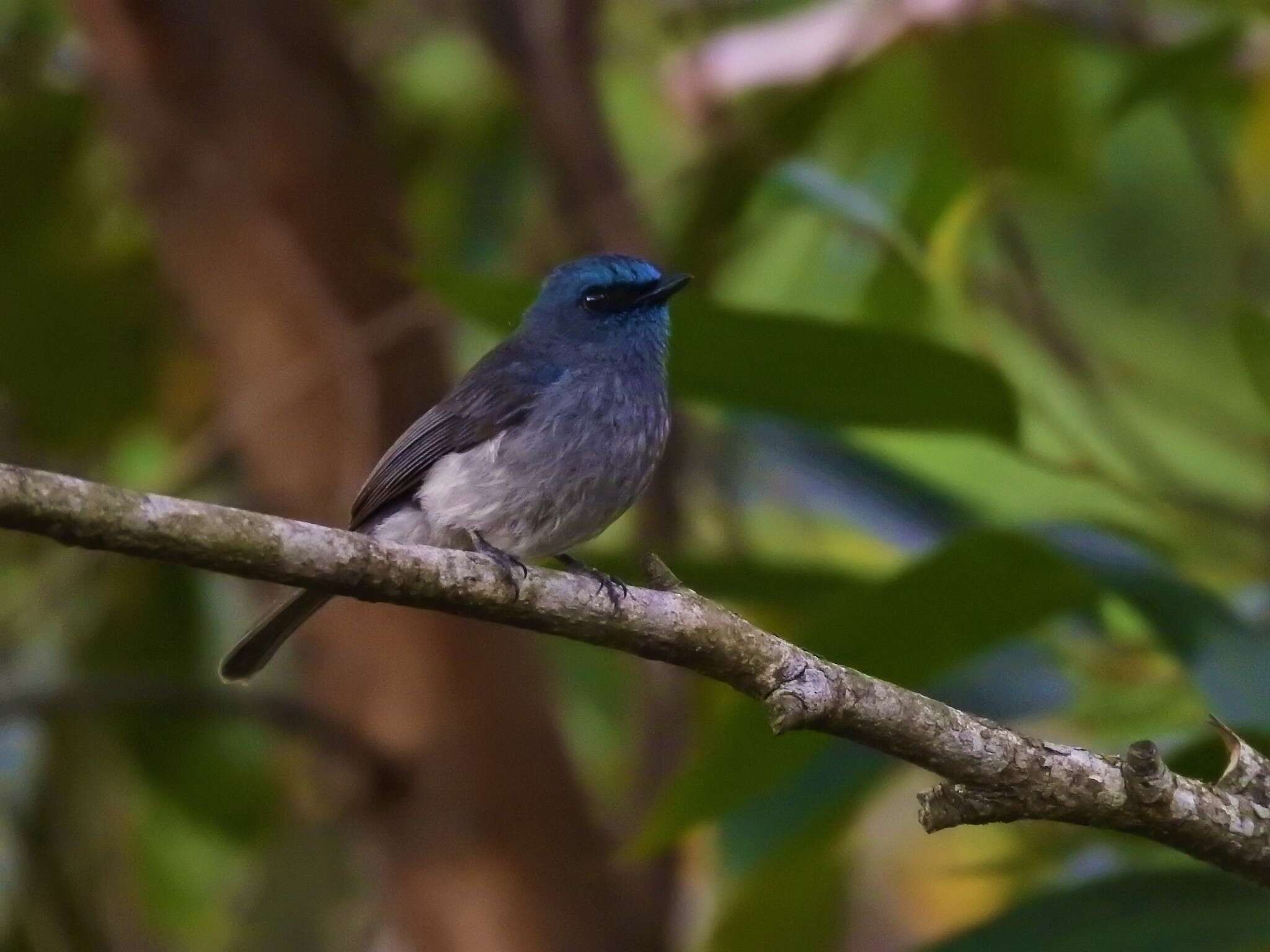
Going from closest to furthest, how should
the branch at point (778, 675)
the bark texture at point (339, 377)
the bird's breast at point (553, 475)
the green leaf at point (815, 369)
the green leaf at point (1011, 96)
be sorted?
the branch at point (778, 675), the green leaf at point (815, 369), the bird's breast at point (553, 475), the bark texture at point (339, 377), the green leaf at point (1011, 96)

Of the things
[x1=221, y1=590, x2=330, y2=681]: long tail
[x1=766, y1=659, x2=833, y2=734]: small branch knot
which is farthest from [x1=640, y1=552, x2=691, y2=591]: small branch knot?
[x1=221, y1=590, x2=330, y2=681]: long tail

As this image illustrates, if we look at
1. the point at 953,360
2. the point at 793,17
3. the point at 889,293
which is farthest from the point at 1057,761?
the point at 793,17

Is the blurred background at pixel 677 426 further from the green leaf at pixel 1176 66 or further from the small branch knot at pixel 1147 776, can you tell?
the small branch knot at pixel 1147 776

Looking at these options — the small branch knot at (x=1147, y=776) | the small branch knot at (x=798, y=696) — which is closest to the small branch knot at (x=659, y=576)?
the small branch knot at (x=798, y=696)

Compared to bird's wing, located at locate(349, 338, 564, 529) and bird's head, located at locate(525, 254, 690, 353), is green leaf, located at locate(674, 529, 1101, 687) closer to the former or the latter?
bird's wing, located at locate(349, 338, 564, 529)

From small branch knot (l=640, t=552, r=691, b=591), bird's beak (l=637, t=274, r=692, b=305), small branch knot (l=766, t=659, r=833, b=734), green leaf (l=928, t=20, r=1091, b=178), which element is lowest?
small branch knot (l=766, t=659, r=833, b=734)

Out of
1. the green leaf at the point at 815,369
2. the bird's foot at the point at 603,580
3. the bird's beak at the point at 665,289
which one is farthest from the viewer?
the bird's beak at the point at 665,289

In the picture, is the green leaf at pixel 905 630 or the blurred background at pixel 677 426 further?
the blurred background at pixel 677 426

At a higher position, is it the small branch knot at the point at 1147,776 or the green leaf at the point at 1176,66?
the green leaf at the point at 1176,66
